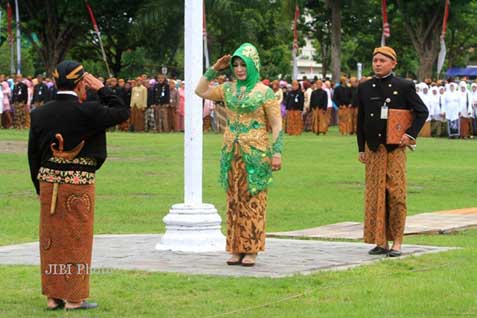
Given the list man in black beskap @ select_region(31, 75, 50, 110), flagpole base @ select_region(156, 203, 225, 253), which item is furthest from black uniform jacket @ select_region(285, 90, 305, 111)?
flagpole base @ select_region(156, 203, 225, 253)

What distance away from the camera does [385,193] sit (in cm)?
1251

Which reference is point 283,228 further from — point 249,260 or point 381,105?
point 249,260

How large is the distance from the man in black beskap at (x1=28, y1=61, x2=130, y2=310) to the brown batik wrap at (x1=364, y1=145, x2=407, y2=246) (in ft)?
12.5

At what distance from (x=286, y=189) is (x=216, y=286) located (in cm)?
1107

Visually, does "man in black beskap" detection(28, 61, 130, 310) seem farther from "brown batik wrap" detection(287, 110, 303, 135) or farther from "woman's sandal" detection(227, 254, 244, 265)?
"brown batik wrap" detection(287, 110, 303, 135)

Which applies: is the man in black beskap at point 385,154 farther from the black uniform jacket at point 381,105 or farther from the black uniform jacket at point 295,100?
the black uniform jacket at point 295,100

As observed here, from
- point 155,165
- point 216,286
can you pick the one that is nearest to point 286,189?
point 155,165

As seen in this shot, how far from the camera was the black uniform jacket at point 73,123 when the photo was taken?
9.30m

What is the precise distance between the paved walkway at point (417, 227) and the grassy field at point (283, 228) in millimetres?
419

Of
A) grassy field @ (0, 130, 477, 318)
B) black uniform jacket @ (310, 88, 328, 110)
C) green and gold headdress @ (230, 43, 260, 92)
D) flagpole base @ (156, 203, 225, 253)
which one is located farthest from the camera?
black uniform jacket @ (310, 88, 328, 110)

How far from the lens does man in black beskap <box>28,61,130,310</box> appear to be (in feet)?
30.5

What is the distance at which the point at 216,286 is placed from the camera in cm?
1031

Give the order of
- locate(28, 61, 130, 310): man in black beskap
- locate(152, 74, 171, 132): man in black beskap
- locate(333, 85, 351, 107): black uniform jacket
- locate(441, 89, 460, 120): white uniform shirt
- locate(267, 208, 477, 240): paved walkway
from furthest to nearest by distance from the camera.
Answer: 1. locate(152, 74, 171, 132): man in black beskap
2. locate(333, 85, 351, 107): black uniform jacket
3. locate(441, 89, 460, 120): white uniform shirt
4. locate(267, 208, 477, 240): paved walkway
5. locate(28, 61, 130, 310): man in black beskap

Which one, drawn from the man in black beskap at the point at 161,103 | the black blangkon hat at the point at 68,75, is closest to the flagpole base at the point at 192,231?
the black blangkon hat at the point at 68,75
